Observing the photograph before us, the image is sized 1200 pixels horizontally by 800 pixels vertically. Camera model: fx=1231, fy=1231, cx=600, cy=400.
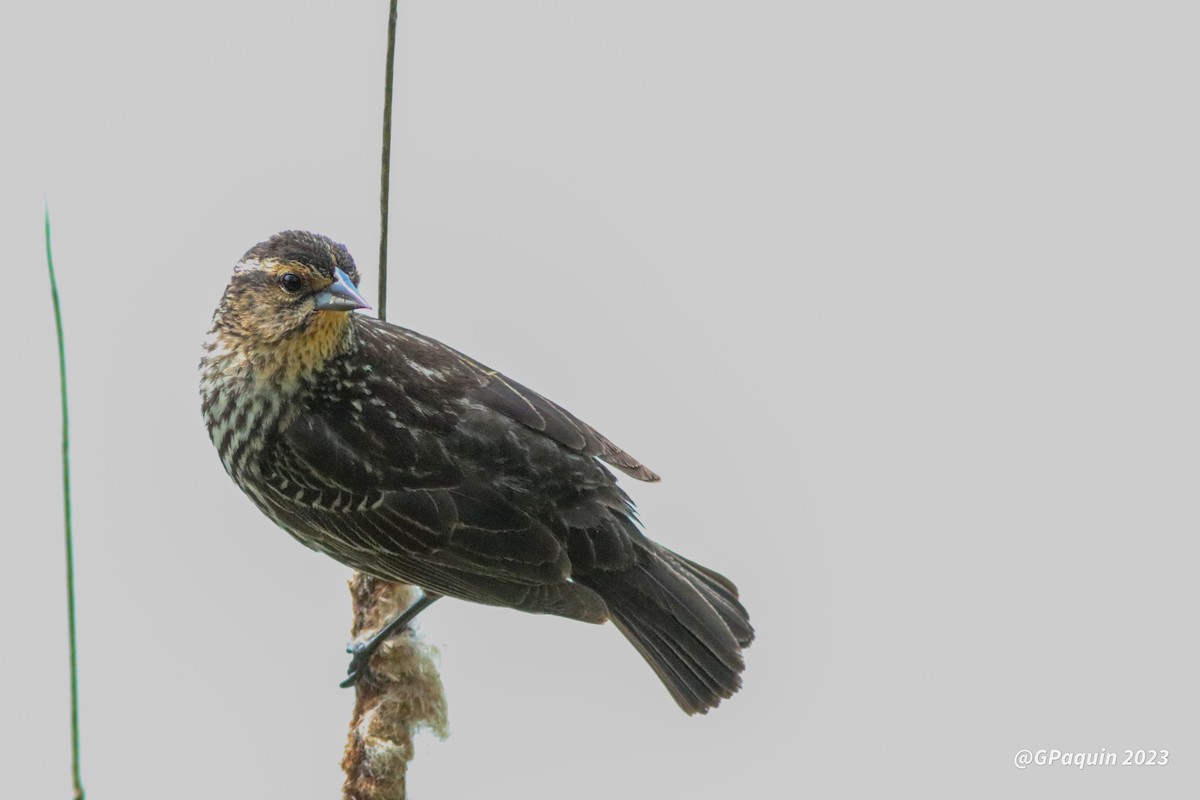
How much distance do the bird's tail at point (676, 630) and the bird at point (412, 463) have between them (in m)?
0.01

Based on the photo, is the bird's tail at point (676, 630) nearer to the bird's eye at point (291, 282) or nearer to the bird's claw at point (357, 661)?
the bird's claw at point (357, 661)

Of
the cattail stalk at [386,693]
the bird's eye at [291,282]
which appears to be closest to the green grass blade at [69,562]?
the cattail stalk at [386,693]

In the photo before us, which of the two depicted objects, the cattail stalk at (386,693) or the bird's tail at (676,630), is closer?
the cattail stalk at (386,693)

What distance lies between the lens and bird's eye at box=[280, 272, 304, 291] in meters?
3.63

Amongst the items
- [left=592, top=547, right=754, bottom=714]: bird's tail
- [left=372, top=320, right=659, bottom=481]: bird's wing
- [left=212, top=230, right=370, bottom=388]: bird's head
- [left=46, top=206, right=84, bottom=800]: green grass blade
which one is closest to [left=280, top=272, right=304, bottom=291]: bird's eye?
[left=212, top=230, right=370, bottom=388]: bird's head

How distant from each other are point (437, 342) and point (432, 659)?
1.09m

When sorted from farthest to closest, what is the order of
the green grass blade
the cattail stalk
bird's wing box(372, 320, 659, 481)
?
bird's wing box(372, 320, 659, 481), the cattail stalk, the green grass blade

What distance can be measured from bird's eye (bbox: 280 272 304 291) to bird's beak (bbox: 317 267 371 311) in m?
0.08

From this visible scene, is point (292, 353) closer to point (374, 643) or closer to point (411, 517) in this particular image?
point (411, 517)

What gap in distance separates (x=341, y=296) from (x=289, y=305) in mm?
267

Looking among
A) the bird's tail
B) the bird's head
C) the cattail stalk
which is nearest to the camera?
the cattail stalk

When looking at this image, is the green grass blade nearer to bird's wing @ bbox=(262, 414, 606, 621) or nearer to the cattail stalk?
the cattail stalk

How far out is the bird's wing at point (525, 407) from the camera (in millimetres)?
4074

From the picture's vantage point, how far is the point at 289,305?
373 cm
